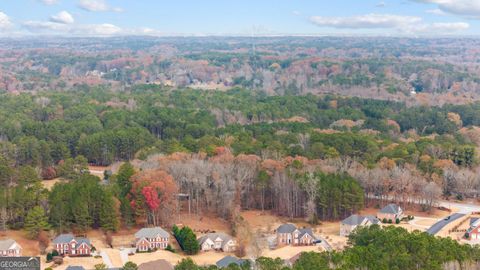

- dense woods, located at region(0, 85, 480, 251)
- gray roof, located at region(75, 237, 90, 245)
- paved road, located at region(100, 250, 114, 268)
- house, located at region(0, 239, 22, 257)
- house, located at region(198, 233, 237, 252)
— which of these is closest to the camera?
paved road, located at region(100, 250, 114, 268)

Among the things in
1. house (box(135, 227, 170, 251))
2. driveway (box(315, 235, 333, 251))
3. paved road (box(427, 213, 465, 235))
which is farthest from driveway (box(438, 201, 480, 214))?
house (box(135, 227, 170, 251))

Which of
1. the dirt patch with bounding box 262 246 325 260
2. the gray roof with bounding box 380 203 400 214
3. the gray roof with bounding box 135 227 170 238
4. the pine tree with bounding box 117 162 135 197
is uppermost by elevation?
the pine tree with bounding box 117 162 135 197

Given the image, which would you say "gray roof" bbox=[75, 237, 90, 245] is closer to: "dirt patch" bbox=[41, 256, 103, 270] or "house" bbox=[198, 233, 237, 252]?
"dirt patch" bbox=[41, 256, 103, 270]

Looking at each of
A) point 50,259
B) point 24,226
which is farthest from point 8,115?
point 50,259

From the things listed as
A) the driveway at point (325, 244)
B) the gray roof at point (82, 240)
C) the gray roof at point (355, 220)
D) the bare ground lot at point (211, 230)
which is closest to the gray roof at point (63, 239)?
the gray roof at point (82, 240)

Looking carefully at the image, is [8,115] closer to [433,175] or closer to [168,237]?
[168,237]

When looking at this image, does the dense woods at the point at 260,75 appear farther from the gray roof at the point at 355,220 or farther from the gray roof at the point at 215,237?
the gray roof at the point at 215,237

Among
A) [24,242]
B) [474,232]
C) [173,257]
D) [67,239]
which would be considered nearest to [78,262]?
[67,239]
